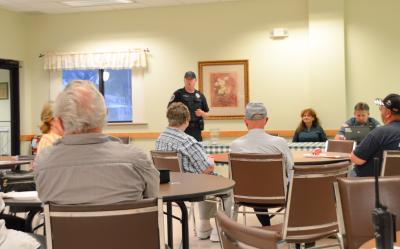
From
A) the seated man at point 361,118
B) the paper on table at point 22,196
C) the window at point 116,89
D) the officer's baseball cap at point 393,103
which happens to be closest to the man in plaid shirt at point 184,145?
the officer's baseball cap at point 393,103

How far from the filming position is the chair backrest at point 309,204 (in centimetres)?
324

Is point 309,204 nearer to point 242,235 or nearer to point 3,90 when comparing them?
point 242,235

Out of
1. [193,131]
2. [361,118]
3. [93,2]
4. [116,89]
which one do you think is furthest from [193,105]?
[93,2]

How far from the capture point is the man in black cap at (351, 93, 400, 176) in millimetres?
4074

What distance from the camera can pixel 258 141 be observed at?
170 inches

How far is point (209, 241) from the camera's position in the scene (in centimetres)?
512

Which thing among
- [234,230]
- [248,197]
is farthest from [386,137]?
[234,230]

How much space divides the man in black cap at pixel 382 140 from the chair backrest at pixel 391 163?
0.22 metres

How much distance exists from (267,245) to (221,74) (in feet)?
25.0

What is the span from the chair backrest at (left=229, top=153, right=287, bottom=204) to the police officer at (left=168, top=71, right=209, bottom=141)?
3.26 m

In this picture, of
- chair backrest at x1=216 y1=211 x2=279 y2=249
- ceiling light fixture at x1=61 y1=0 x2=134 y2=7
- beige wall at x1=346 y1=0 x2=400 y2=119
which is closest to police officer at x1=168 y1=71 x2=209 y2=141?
ceiling light fixture at x1=61 y1=0 x2=134 y2=7

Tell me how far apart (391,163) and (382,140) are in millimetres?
271

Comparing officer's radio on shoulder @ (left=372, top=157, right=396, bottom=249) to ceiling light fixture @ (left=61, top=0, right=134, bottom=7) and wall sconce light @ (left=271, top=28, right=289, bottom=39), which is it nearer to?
wall sconce light @ (left=271, top=28, right=289, bottom=39)

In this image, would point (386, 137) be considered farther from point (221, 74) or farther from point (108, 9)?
point (108, 9)
